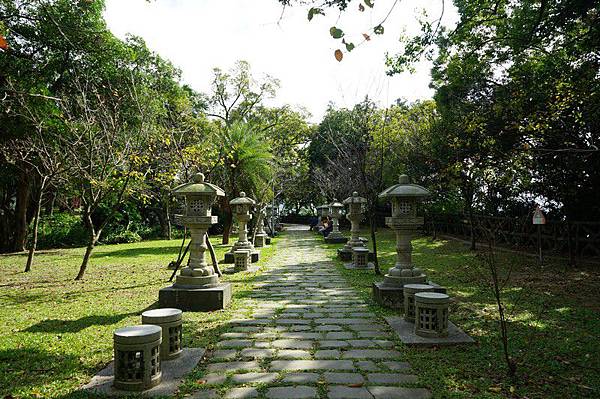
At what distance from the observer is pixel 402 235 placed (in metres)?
6.79

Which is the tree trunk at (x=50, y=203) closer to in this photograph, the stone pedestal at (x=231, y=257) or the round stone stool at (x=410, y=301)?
the stone pedestal at (x=231, y=257)

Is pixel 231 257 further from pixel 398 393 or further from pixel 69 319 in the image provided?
pixel 398 393

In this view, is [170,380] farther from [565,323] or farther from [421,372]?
[565,323]

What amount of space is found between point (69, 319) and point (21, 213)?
44.5 ft

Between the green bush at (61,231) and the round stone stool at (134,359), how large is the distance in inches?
733

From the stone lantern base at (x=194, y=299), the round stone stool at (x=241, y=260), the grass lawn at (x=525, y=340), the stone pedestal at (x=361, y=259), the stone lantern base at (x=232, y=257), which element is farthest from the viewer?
the stone lantern base at (x=232, y=257)

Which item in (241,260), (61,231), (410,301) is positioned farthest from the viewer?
(61,231)

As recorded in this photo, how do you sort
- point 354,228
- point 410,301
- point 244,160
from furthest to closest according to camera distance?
point 244,160 → point 354,228 → point 410,301

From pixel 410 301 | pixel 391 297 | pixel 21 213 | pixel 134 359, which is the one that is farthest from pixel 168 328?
pixel 21 213

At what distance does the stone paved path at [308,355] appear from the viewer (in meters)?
3.53

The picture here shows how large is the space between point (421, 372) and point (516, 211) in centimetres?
1346

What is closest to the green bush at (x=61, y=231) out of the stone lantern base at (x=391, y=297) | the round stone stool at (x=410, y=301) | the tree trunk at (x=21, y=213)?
the tree trunk at (x=21, y=213)

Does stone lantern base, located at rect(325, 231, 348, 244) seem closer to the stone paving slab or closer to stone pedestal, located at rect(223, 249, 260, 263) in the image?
stone pedestal, located at rect(223, 249, 260, 263)

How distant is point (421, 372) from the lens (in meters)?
3.94
